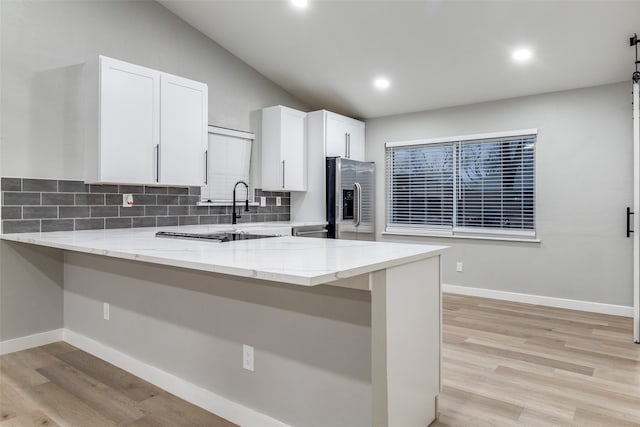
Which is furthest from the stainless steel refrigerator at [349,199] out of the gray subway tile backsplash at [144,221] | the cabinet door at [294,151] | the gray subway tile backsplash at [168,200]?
the gray subway tile backsplash at [144,221]

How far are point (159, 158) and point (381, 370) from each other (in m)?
2.67

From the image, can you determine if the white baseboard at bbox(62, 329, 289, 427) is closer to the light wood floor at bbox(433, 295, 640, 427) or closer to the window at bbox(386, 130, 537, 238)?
the light wood floor at bbox(433, 295, 640, 427)

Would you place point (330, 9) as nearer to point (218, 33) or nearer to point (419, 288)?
point (218, 33)

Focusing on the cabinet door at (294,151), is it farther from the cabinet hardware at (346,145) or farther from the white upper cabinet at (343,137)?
the cabinet hardware at (346,145)

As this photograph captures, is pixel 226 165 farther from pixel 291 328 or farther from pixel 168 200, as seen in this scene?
pixel 291 328

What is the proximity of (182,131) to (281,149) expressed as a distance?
136 cm

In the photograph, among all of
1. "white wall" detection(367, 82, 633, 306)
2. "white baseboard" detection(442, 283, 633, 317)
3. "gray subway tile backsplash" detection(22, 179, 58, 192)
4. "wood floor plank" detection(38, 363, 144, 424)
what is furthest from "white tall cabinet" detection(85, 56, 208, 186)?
"white baseboard" detection(442, 283, 633, 317)

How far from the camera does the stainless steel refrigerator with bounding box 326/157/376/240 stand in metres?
4.88

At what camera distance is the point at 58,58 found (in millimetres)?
3232

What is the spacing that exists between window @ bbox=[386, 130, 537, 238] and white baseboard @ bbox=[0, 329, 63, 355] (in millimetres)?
3863

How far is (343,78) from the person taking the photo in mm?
4703

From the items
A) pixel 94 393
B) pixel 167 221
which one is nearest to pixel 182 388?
pixel 94 393

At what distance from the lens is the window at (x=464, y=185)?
462 cm

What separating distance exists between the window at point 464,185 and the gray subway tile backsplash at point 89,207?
251 centimetres
